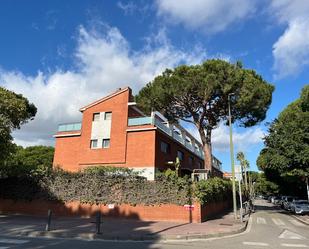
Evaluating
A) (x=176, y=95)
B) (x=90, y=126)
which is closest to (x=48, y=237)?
(x=176, y=95)

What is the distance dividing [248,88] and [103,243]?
757 inches

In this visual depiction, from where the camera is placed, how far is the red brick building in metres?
30.0

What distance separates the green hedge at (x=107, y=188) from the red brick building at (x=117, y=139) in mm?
7843

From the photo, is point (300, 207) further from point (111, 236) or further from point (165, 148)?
point (111, 236)

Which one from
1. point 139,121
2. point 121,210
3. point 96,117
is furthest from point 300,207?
point 96,117

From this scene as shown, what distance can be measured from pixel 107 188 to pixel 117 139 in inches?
444

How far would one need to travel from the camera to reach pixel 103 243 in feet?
35.3

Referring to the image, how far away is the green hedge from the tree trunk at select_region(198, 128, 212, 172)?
5.89 metres

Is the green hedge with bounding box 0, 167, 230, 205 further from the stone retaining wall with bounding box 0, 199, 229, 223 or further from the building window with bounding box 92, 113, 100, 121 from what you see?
the building window with bounding box 92, 113, 100, 121

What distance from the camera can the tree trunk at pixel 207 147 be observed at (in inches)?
1127

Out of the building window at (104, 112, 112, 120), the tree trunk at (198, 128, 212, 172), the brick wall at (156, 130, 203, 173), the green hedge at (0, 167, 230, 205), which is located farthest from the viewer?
the building window at (104, 112, 112, 120)

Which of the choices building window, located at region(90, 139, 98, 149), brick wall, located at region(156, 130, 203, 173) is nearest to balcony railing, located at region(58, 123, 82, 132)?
building window, located at region(90, 139, 98, 149)

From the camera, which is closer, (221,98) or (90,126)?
(221,98)

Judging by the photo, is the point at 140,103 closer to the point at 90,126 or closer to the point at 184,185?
the point at 90,126
